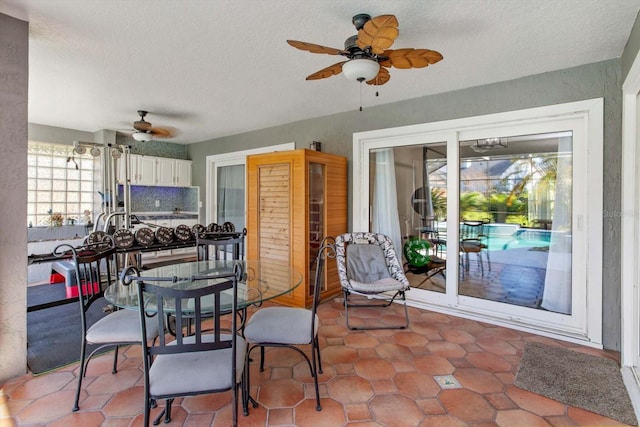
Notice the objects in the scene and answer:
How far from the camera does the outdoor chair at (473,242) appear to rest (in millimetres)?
3533

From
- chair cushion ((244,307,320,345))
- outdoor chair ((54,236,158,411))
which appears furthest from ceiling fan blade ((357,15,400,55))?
outdoor chair ((54,236,158,411))

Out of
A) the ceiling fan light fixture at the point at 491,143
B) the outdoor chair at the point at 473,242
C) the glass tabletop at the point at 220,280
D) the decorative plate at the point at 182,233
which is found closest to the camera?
the glass tabletop at the point at 220,280

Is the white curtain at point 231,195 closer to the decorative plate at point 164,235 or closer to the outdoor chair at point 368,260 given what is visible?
the decorative plate at point 164,235

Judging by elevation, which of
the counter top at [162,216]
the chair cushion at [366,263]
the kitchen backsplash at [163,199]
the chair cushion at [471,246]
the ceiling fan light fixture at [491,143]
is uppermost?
the ceiling fan light fixture at [491,143]

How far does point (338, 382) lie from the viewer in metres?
2.23

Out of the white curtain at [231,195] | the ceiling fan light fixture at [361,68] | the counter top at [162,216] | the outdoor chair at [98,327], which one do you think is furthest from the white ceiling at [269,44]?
the counter top at [162,216]

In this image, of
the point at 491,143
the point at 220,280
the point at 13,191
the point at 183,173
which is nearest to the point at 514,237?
the point at 491,143

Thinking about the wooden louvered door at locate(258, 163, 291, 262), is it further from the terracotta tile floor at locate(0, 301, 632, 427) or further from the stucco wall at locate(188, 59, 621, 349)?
the terracotta tile floor at locate(0, 301, 632, 427)

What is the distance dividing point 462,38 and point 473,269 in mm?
2384

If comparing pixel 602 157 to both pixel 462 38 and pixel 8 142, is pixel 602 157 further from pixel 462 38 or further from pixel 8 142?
pixel 8 142

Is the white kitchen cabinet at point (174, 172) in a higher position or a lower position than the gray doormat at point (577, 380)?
higher

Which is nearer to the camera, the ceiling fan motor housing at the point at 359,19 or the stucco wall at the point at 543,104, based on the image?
the ceiling fan motor housing at the point at 359,19

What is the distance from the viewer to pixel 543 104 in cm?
299

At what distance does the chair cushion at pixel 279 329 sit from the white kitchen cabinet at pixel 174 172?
5.20 m
